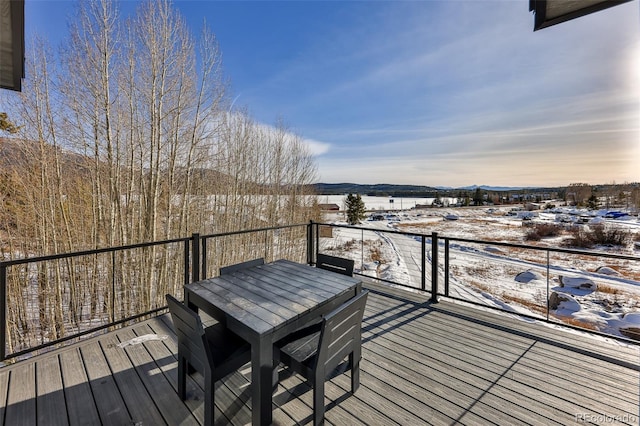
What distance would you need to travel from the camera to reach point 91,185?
4801 mm

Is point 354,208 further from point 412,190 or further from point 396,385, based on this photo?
point 396,385

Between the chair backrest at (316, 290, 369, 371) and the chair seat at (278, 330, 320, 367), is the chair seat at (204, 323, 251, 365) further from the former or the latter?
the chair backrest at (316, 290, 369, 371)

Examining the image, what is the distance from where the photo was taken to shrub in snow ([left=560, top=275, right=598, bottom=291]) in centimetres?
900

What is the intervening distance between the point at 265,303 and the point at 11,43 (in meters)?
2.22

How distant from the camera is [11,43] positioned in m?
1.57

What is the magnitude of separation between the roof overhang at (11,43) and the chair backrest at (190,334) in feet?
5.60

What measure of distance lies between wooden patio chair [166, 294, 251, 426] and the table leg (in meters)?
0.24

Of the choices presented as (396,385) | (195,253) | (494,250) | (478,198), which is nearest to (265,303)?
(396,385)

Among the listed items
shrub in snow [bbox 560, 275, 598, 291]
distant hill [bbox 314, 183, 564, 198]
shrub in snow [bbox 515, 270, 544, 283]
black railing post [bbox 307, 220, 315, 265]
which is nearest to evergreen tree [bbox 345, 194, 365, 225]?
distant hill [bbox 314, 183, 564, 198]

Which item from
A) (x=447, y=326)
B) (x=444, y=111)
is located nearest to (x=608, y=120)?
(x=444, y=111)

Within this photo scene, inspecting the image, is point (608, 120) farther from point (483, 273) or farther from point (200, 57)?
point (200, 57)

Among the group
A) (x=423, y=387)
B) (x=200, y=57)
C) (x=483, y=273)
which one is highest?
(x=200, y=57)

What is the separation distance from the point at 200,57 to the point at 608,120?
40.9 ft

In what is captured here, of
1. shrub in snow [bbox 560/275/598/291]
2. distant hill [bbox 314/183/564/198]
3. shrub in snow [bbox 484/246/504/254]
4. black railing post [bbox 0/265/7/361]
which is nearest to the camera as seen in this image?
black railing post [bbox 0/265/7/361]
